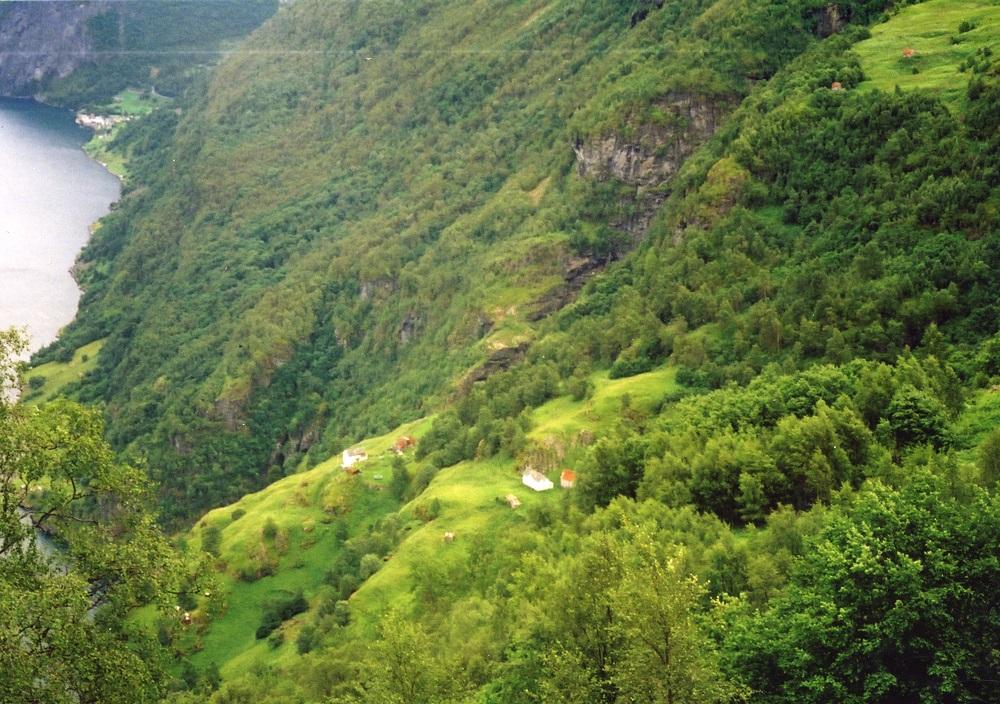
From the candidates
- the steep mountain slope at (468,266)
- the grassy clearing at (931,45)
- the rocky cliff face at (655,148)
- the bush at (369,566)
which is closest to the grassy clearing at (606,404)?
the bush at (369,566)

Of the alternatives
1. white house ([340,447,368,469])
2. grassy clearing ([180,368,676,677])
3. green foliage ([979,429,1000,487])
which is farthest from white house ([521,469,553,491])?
green foliage ([979,429,1000,487])

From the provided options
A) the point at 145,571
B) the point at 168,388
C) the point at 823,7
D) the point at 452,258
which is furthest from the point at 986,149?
the point at 168,388

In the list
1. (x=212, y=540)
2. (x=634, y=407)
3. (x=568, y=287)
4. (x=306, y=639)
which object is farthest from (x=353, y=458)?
(x=568, y=287)

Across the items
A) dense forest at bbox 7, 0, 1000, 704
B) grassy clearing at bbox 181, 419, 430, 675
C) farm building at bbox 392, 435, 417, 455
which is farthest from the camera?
farm building at bbox 392, 435, 417, 455

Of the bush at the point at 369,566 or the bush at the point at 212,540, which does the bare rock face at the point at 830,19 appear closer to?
the bush at the point at 369,566

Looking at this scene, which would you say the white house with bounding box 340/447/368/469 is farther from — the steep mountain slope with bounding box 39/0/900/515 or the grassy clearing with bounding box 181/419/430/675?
the steep mountain slope with bounding box 39/0/900/515

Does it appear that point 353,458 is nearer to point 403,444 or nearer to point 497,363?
point 403,444
